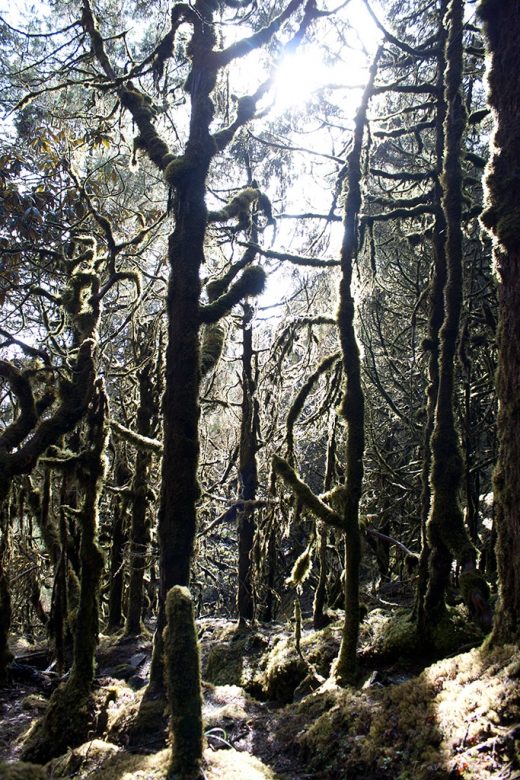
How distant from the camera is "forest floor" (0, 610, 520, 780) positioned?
3318 mm

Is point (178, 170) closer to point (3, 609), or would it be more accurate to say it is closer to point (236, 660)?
point (3, 609)

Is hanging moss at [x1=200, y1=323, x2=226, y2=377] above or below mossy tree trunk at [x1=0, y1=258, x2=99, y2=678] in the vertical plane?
above

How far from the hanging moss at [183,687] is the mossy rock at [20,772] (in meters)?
0.79

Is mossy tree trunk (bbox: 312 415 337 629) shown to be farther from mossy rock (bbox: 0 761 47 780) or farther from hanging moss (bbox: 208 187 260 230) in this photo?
mossy rock (bbox: 0 761 47 780)

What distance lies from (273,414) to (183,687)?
7363 mm

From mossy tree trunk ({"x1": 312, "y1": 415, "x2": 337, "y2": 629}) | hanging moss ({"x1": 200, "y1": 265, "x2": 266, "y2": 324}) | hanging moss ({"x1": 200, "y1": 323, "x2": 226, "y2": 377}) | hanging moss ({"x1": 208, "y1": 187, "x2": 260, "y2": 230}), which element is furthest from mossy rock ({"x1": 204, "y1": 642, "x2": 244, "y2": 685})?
hanging moss ({"x1": 208, "y1": 187, "x2": 260, "y2": 230})

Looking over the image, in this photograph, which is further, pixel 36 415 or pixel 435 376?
pixel 36 415

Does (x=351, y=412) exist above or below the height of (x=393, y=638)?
above

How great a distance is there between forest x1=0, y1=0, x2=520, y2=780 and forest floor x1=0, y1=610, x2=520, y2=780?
3 cm

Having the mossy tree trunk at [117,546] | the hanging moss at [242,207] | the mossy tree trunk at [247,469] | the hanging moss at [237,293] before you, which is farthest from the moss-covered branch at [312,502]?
the mossy tree trunk at [117,546]

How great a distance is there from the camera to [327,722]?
16.3 ft

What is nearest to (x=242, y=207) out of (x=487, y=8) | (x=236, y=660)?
(x=487, y=8)

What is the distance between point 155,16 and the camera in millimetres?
9938

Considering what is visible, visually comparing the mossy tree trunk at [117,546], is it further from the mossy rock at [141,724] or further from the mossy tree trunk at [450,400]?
the mossy tree trunk at [450,400]
